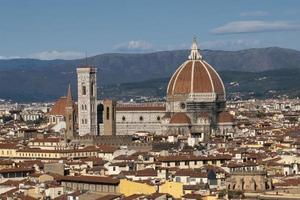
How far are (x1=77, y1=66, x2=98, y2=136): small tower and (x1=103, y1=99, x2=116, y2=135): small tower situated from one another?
1.17 m

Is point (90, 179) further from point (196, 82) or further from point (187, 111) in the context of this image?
point (196, 82)

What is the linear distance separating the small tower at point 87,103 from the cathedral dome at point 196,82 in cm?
801

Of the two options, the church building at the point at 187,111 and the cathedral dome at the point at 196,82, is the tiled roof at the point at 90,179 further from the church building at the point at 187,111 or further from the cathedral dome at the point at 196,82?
the cathedral dome at the point at 196,82

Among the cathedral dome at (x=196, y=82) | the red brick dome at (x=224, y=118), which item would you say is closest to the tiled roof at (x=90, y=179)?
the red brick dome at (x=224, y=118)

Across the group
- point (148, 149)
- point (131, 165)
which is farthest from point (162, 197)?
point (148, 149)

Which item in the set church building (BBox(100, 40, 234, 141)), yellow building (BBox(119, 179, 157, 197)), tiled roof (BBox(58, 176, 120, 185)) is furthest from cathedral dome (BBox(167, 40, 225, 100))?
yellow building (BBox(119, 179, 157, 197))

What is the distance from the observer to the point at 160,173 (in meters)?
59.6

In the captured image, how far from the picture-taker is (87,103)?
11350 centimetres

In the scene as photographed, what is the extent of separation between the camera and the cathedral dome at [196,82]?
115m

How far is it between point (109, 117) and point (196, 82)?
9.37 meters

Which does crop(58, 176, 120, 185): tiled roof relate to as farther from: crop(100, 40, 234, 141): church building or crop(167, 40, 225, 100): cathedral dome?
crop(167, 40, 225, 100): cathedral dome

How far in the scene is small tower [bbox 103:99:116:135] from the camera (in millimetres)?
111562

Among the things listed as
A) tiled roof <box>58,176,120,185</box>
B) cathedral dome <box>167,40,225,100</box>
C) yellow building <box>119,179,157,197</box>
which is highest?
cathedral dome <box>167,40,225,100</box>

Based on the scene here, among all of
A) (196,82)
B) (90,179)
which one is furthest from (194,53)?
(90,179)
